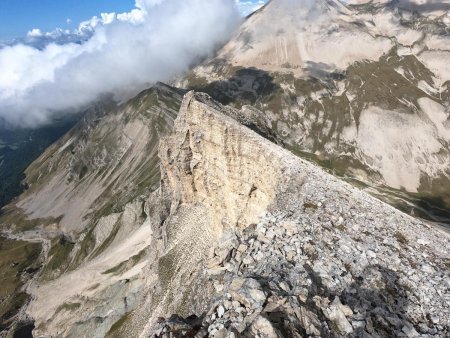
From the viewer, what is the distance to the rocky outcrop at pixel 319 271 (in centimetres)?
2023

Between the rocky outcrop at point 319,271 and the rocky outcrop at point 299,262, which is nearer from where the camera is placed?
the rocky outcrop at point 319,271

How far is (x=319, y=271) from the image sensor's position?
24828mm

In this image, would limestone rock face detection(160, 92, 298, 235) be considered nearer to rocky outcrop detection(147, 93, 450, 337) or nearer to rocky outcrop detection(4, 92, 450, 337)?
rocky outcrop detection(4, 92, 450, 337)

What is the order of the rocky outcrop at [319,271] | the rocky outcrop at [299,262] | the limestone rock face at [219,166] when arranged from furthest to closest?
the limestone rock face at [219,166]
the rocky outcrop at [299,262]
the rocky outcrop at [319,271]

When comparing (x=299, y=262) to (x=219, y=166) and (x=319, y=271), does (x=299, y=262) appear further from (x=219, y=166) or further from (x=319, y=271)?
(x=219, y=166)

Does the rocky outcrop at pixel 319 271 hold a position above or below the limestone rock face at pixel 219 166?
above

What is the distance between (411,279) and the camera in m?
25.3

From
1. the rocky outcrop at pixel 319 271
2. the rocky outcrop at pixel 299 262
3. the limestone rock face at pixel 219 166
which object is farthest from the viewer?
the limestone rock face at pixel 219 166

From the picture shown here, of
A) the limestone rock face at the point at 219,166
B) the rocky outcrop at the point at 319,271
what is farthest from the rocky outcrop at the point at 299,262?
the limestone rock face at the point at 219,166

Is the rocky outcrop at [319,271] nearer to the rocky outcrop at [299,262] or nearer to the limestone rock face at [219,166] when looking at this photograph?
the rocky outcrop at [299,262]

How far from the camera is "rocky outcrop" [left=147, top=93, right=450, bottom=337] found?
20234 millimetres

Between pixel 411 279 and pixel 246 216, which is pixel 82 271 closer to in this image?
pixel 246 216

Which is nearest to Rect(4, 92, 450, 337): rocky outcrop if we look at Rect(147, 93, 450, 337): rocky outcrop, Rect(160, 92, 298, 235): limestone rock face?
Rect(147, 93, 450, 337): rocky outcrop

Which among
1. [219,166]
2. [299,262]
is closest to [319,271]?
[299,262]
